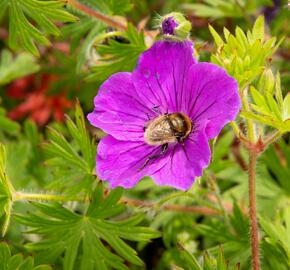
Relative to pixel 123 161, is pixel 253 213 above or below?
below

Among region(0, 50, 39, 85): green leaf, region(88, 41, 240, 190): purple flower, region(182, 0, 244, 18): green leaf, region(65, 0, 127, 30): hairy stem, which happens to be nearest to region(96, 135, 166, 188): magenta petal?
region(88, 41, 240, 190): purple flower

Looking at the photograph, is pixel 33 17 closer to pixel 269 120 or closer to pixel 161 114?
pixel 161 114

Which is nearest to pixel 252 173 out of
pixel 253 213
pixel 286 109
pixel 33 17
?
pixel 253 213

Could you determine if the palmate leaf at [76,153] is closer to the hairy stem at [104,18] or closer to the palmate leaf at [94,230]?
the palmate leaf at [94,230]

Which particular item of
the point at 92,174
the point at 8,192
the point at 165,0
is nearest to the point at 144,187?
the point at 92,174

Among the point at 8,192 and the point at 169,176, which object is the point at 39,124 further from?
the point at 169,176

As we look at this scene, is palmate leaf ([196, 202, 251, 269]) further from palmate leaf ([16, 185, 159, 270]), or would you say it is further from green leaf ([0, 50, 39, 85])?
green leaf ([0, 50, 39, 85])
